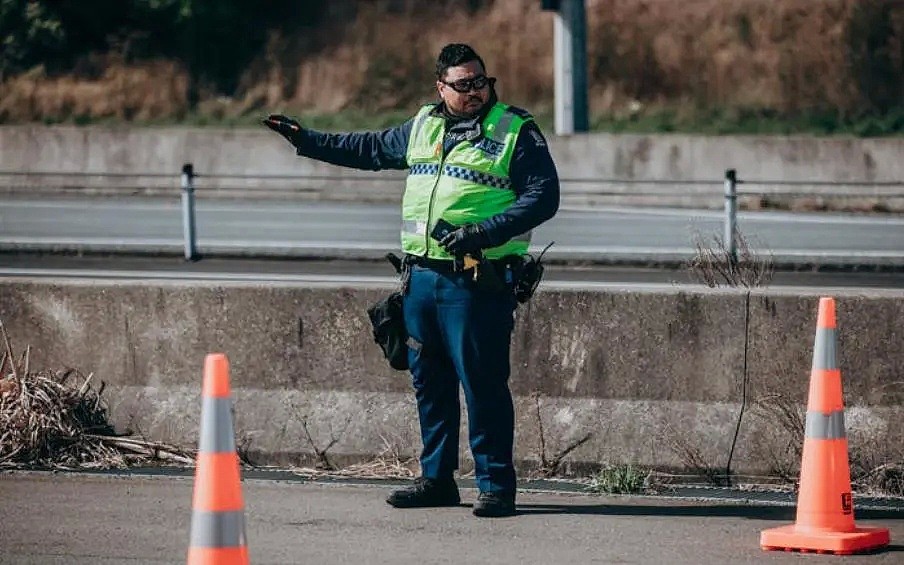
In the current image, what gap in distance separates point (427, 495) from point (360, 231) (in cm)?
1437

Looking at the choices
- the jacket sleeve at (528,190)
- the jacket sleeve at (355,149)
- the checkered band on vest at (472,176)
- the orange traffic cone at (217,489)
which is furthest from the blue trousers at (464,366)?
the orange traffic cone at (217,489)

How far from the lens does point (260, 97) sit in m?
46.9

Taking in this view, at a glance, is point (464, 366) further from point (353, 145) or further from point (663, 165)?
point (663, 165)

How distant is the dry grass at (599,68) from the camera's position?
4431 centimetres

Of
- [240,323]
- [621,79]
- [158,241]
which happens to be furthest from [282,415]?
[621,79]


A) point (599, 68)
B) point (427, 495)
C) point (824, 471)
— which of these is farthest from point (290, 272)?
point (599, 68)

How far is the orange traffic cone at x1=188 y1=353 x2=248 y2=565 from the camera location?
217 inches

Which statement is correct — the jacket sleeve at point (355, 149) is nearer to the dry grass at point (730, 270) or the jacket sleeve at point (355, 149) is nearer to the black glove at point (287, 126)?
the black glove at point (287, 126)

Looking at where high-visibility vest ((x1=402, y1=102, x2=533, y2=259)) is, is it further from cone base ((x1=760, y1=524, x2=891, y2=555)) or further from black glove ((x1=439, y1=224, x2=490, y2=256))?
cone base ((x1=760, y1=524, x2=891, y2=555))

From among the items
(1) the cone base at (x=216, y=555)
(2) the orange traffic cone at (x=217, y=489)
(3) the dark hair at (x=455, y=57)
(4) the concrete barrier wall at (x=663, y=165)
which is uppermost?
(4) the concrete barrier wall at (x=663, y=165)

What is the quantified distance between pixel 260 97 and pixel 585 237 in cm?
2643

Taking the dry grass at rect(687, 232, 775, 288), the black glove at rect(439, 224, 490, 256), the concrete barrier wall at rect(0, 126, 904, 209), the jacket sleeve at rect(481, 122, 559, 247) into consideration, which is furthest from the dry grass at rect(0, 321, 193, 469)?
the concrete barrier wall at rect(0, 126, 904, 209)

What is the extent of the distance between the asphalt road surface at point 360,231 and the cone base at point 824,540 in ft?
34.9

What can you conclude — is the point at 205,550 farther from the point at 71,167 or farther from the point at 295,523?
the point at 71,167
